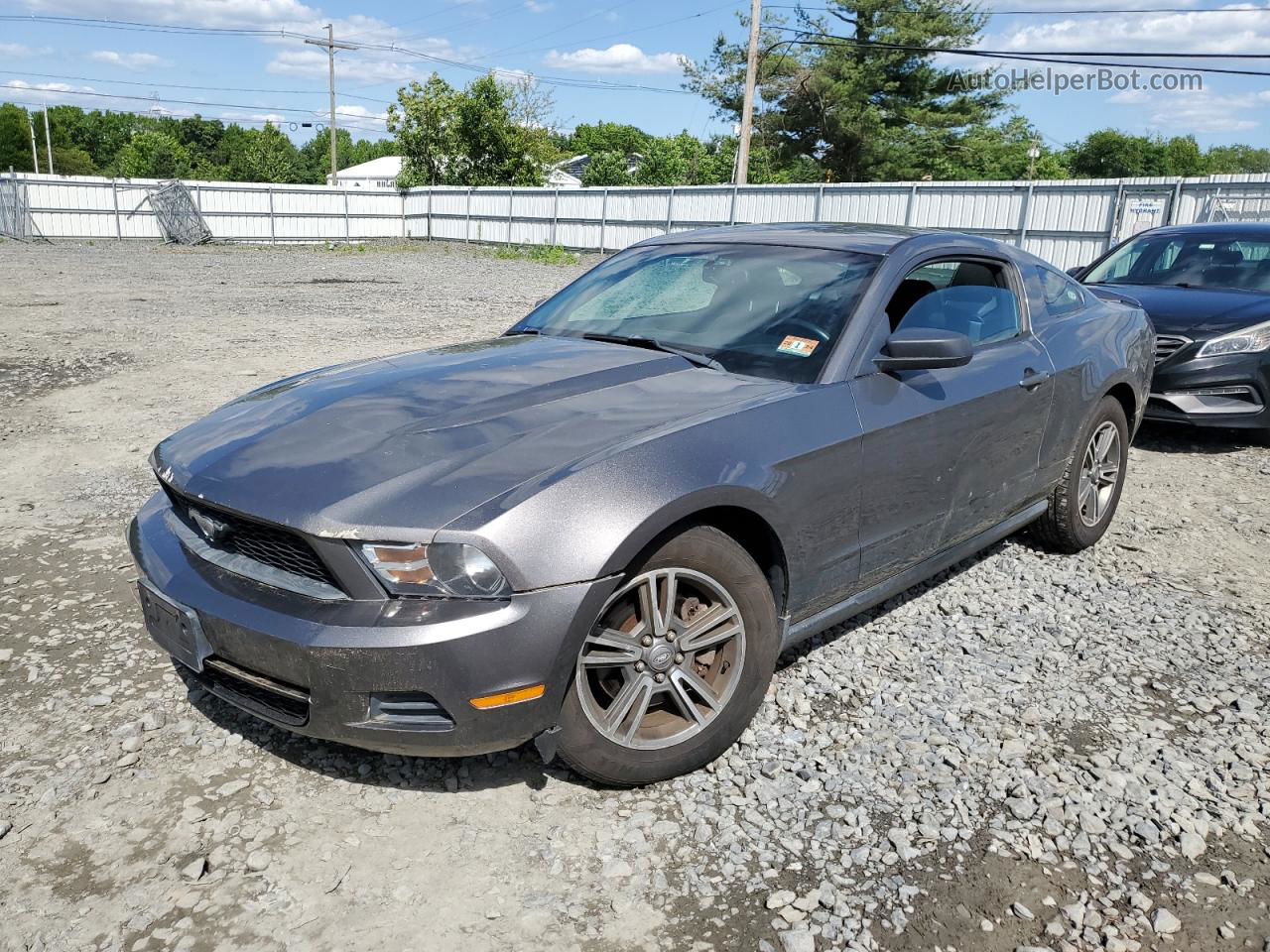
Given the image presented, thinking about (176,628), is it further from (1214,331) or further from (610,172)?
(610,172)

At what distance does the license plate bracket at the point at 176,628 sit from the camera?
267 centimetres

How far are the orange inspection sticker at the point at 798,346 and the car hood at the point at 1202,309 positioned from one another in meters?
4.19

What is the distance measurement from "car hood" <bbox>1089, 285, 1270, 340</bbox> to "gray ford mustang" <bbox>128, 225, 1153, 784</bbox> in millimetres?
3488

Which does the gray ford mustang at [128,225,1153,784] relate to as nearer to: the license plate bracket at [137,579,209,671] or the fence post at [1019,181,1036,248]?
the license plate bracket at [137,579,209,671]

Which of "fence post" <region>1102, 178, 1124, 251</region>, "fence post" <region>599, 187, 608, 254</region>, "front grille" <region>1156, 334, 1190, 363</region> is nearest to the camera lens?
"front grille" <region>1156, 334, 1190, 363</region>

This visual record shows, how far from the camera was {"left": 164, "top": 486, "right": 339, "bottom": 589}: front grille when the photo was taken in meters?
2.55

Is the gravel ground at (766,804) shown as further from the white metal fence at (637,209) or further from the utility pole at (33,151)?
the utility pole at (33,151)

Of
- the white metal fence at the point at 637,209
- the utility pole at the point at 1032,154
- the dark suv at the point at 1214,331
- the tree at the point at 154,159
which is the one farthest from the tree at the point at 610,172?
the dark suv at the point at 1214,331

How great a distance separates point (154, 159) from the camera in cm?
8806

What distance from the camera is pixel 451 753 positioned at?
2512 millimetres

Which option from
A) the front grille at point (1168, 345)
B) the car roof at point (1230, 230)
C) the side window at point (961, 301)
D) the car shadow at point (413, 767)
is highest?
the car roof at point (1230, 230)

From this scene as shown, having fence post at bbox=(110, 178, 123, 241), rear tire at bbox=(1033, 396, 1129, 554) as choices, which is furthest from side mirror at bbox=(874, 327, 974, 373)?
fence post at bbox=(110, 178, 123, 241)

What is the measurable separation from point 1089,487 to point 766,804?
2941 mm

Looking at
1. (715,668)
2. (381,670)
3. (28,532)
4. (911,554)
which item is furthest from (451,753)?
(28,532)
